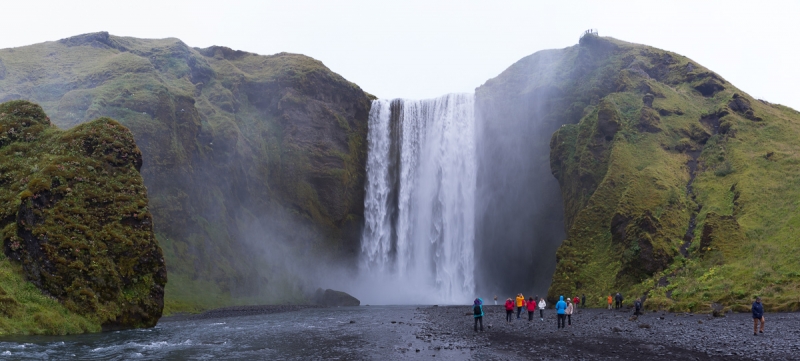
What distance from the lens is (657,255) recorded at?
42844mm

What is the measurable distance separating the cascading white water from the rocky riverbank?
1654 inches

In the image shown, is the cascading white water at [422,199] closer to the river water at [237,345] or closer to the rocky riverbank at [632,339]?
the rocky riverbank at [632,339]

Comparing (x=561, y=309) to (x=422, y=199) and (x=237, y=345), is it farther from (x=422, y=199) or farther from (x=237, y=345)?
(x=422, y=199)

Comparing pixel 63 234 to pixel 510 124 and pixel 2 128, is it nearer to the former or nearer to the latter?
pixel 2 128

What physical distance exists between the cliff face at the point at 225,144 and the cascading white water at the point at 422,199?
10.6ft

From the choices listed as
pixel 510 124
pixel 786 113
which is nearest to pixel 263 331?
pixel 510 124

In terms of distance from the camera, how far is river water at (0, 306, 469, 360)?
766 inches

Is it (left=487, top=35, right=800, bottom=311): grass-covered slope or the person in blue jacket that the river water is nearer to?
the person in blue jacket

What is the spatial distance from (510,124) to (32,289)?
62817 mm

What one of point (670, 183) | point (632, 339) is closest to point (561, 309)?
point (632, 339)

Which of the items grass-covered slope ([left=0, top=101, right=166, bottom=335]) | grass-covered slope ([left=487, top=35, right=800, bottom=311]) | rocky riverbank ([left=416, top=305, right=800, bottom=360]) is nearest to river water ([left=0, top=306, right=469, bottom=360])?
rocky riverbank ([left=416, top=305, right=800, bottom=360])

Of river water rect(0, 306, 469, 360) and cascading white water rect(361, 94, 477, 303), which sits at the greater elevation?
cascading white water rect(361, 94, 477, 303)

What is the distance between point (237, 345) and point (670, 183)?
42.7 m

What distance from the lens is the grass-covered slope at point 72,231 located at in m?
A: 28.7
